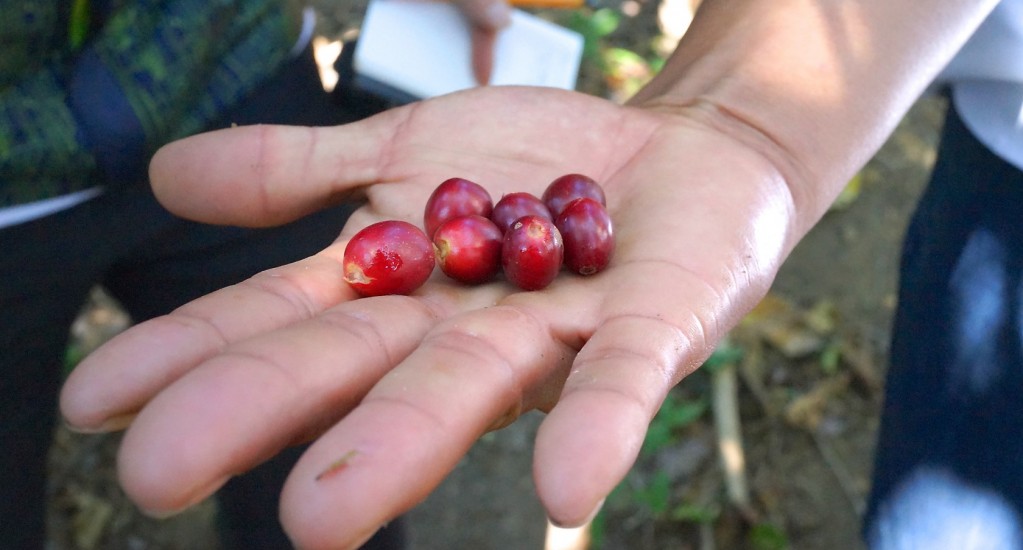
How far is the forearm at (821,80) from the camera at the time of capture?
83.4 inches

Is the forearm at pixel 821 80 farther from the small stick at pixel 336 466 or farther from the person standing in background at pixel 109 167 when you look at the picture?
the small stick at pixel 336 466

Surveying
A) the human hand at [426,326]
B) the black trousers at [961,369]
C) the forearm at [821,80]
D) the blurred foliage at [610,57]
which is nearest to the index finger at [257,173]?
the human hand at [426,326]

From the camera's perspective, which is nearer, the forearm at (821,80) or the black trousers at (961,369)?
the black trousers at (961,369)

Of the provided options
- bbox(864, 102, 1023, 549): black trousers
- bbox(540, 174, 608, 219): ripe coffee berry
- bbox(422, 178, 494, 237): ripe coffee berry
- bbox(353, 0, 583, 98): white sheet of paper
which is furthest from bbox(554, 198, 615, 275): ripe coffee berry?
bbox(353, 0, 583, 98): white sheet of paper

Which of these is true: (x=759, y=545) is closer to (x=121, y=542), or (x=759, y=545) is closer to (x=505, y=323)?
(x=505, y=323)

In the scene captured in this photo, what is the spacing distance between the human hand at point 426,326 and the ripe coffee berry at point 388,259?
0.05 m

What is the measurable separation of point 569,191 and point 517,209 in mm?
133

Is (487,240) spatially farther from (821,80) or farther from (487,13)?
(487,13)

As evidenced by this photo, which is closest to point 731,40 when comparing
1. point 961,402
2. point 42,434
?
point 961,402

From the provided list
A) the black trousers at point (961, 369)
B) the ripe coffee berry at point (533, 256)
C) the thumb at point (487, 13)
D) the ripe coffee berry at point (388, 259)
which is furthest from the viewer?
the thumb at point (487, 13)

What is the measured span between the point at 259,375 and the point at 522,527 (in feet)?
A: 7.69

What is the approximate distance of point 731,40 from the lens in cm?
242

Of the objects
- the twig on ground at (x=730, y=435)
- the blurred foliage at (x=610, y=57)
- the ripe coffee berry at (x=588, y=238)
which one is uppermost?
the ripe coffee berry at (x=588, y=238)

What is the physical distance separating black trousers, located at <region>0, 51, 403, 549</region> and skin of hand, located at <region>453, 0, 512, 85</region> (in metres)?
0.64
